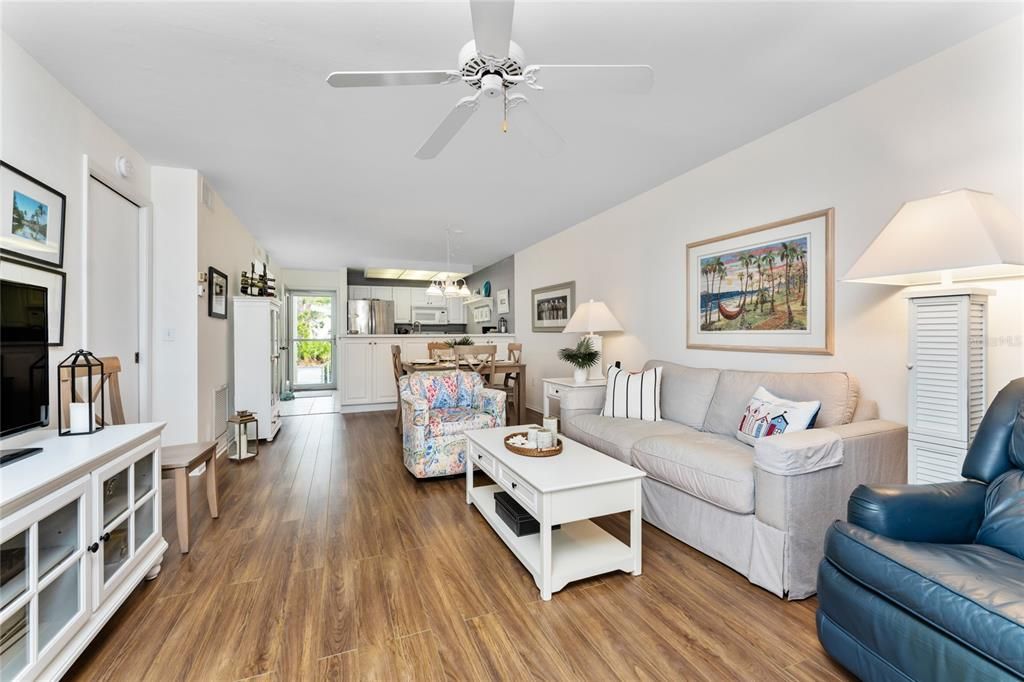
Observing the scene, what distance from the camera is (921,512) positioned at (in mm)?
1436

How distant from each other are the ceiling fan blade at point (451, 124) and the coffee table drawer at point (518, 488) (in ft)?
5.49

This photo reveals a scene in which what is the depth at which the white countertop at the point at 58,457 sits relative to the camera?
1.21 meters

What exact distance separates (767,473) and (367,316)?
7.67m

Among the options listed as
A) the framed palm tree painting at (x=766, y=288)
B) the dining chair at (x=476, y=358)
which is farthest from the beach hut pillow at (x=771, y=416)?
the dining chair at (x=476, y=358)

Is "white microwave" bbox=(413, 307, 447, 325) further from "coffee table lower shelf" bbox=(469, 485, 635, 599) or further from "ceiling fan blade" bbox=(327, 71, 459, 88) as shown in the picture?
"ceiling fan blade" bbox=(327, 71, 459, 88)

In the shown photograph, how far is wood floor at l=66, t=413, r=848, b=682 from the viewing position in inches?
57.7

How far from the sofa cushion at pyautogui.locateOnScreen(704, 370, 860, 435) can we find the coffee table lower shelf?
43.1 inches

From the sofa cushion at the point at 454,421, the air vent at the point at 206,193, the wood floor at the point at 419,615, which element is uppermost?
the air vent at the point at 206,193

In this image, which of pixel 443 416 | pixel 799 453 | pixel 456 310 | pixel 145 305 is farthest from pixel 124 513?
pixel 456 310

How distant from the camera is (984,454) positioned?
1590mm

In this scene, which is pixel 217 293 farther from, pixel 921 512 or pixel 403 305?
pixel 403 305

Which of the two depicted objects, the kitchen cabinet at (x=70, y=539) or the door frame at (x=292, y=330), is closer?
the kitchen cabinet at (x=70, y=539)

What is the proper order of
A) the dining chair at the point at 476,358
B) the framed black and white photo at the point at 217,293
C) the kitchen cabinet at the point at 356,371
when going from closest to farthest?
the framed black and white photo at the point at 217,293 → the dining chair at the point at 476,358 → the kitchen cabinet at the point at 356,371

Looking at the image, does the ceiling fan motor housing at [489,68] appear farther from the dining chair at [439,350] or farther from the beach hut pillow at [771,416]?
the dining chair at [439,350]
